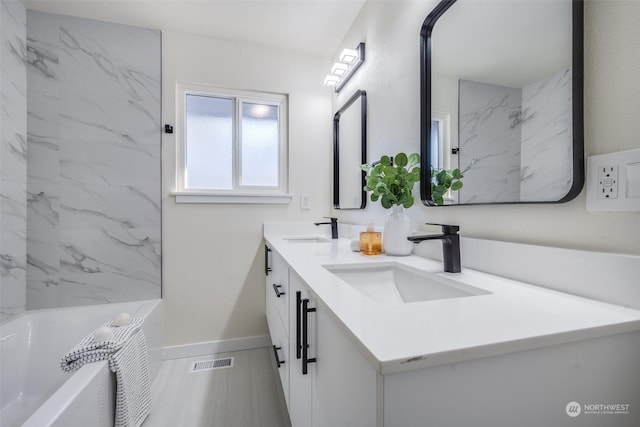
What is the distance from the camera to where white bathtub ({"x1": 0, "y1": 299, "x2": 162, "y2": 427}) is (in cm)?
103

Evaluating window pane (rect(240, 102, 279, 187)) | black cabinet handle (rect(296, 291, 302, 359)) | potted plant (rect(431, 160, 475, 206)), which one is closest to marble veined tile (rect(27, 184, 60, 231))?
window pane (rect(240, 102, 279, 187))

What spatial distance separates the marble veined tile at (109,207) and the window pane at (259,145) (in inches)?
26.5

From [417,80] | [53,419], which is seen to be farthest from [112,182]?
[417,80]

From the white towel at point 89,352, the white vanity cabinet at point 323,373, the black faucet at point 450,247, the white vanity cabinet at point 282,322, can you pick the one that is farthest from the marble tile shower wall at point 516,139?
the white towel at point 89,352

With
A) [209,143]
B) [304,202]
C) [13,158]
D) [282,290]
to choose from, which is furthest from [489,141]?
[13,158]

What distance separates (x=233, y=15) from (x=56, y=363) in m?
2.36

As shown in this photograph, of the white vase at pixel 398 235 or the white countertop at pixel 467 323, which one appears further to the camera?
the white vase at pixel 398 235

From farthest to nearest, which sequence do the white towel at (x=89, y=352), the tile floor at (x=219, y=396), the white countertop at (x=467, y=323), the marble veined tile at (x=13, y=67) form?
the marble veined tile at (x=13, y=67), the tile floor at (x=219, y=396), the white towel at (x=89, y=352), the white countertop at (x=467, y=323)

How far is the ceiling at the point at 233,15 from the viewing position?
5.69 feet

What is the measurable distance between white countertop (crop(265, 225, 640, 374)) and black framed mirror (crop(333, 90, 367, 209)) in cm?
123

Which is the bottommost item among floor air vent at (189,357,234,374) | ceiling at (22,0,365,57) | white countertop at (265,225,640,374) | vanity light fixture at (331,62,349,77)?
floor air vent at (189,357,234,374)

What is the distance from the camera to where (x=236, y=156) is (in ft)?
7.23

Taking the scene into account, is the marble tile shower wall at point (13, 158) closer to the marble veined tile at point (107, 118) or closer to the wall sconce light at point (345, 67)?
the marble veined tile at point (107, 118)

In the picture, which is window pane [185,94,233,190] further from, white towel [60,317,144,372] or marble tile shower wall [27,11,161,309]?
white towel [60,317,144,372]
